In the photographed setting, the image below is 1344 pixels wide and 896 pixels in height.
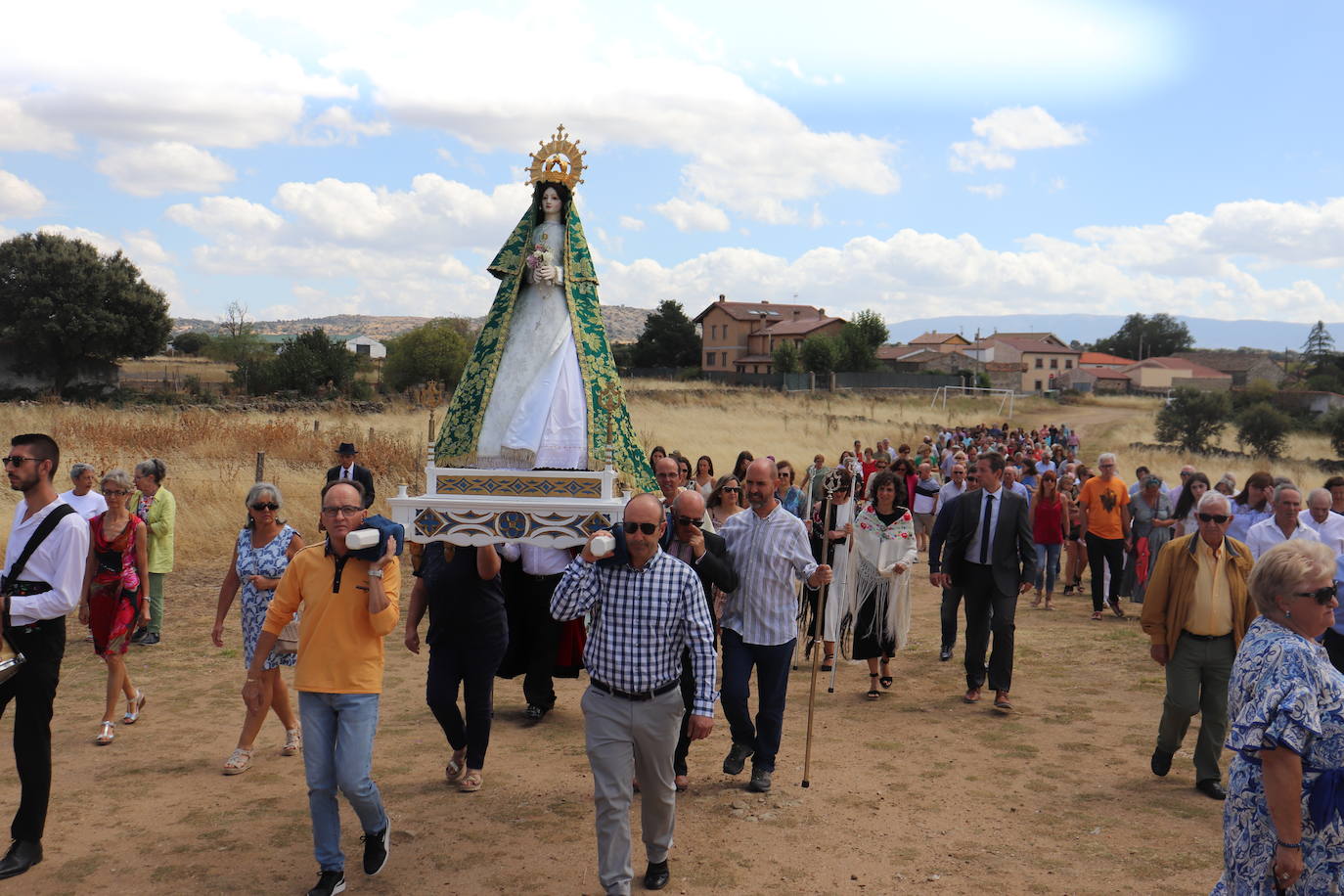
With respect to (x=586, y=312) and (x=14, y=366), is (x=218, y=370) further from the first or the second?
(x=586, y=312)

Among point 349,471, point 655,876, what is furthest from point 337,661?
point 349,471

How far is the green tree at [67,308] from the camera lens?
35.2m

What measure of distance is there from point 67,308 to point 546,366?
113ft

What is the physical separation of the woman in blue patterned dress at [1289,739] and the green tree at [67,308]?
3806cm

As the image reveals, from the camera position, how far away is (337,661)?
4750mm

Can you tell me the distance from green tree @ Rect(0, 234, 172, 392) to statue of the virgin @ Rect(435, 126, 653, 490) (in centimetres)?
3344

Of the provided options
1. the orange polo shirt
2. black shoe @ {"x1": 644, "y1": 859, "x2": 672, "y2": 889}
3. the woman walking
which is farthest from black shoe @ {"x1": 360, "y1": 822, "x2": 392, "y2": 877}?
the woman walking

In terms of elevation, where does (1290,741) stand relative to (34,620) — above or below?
above

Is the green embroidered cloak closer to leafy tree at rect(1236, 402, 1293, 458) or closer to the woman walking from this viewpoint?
the woman walking

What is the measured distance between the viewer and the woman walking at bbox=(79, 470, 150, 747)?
7.12 m

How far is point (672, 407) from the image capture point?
37406 millimetres

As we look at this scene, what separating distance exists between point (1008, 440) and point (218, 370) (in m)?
38.2

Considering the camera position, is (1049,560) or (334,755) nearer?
(334,755)

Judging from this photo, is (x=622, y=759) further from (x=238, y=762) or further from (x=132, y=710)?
(x=132, y=710)
